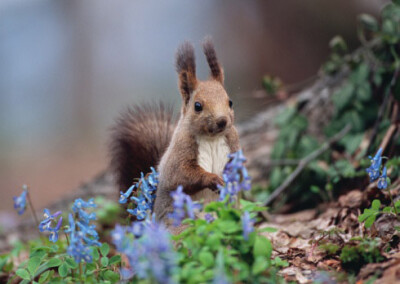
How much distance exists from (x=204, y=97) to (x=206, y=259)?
110 centimetres

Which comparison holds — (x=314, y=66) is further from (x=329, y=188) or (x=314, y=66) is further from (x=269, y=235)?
(x=269, y=235)

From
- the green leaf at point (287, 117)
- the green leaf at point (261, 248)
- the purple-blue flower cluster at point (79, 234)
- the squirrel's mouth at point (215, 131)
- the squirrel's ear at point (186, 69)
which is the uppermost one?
the squirrel's ear at point (186, 69)

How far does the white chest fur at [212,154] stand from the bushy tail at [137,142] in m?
0.55

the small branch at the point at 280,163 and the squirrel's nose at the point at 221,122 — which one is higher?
the squirrel's nose at the point at 221,122

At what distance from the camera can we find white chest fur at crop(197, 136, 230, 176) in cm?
246

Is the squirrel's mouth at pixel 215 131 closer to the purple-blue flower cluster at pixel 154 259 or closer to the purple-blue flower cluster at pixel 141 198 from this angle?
the purple-blue flower cluster at pixel 141 198

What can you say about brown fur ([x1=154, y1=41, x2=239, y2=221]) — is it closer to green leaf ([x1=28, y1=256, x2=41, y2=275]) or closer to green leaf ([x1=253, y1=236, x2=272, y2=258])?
green leaf ([x1=253, y1=236, x2=272, y2=258])

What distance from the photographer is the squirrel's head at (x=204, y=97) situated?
2394mm

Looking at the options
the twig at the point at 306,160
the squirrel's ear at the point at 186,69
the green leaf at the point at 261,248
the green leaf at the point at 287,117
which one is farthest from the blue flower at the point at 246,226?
the green leaf at the point at 287,117

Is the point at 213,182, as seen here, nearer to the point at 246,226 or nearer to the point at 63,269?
the point at 246,226

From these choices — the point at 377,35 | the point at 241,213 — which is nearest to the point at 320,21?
the point at 377,35

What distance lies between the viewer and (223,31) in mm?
8781

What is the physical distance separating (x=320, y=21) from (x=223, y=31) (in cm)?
189

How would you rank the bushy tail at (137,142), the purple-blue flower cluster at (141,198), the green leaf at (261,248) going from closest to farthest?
the green leaf at (261,248) < the purple-blue flower cluster at (141,198) < the bushy tail at (137,142)
